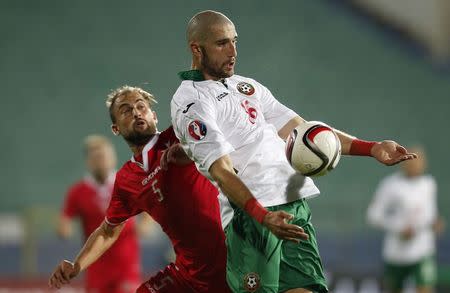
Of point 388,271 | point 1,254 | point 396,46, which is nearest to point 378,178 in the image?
point 396,46

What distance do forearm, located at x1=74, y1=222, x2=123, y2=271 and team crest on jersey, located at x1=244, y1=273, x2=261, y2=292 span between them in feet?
4.27

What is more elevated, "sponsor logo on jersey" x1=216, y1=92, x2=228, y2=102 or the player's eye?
"sponsor logo on jersey" x1=216, y1=92, x2=228, y2=102

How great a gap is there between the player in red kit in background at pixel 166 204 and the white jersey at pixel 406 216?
6.57m

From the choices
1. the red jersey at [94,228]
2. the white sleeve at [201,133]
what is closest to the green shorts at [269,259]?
the white sleeve at [201,133]

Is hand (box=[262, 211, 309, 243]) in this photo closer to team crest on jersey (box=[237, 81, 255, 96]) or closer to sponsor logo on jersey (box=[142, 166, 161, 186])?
team crest on jersey (box=[237, 81, 255, 96])

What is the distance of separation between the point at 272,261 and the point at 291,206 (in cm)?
32

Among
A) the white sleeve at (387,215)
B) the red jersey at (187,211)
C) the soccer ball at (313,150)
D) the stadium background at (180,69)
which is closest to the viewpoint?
the soccer ball at (313,150)

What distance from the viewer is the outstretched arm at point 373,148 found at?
484cm

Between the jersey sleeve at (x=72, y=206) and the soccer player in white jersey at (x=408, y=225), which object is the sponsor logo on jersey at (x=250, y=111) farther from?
the soccer player in white jersey at (x=408, y=225)

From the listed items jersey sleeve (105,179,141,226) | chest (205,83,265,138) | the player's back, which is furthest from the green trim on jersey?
jersey sleeve (105,179,141,226)

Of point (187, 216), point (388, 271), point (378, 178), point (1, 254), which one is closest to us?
point (187, 216)

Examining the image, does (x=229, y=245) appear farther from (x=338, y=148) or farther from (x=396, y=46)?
(x=396, y=46)

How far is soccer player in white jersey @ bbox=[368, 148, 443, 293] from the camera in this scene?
11805 mm

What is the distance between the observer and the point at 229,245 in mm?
4953
